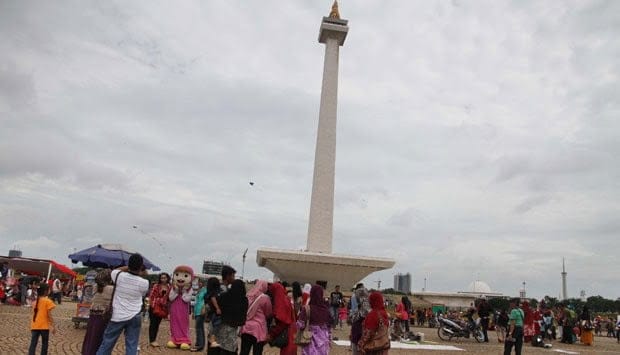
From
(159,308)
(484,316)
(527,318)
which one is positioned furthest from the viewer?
(484,316)

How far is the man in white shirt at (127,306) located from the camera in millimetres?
6262

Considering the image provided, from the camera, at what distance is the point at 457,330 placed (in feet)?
58.0

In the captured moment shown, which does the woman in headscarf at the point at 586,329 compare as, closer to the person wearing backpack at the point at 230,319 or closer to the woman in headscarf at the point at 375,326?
the woman in headscarf at the point at 375,326

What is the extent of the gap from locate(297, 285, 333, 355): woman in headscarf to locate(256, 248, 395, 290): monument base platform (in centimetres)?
1788

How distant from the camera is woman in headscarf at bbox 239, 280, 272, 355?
632 cm

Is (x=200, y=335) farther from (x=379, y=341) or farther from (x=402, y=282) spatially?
(x=402, y=282)

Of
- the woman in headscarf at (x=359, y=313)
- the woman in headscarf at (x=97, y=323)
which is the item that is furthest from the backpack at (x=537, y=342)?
the woman in headscarf at (x=97, y=323)

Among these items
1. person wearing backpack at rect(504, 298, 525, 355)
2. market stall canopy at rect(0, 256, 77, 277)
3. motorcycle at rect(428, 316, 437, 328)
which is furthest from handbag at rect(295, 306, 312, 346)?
market stall canopy at rect(0, 256, 77, 277)

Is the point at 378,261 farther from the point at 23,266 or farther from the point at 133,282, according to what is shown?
the point at 23,266

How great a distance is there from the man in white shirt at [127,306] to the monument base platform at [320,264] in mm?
19002

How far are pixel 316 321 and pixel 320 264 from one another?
60.2 ft

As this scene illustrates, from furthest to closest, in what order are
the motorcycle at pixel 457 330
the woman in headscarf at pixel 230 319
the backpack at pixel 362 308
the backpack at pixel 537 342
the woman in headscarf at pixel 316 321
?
the backpack at pixel 537 342 < the motorcycle at pixel 457 330 < the backpack at pixel 362 308 < the woman in headscarf at pixel 316 321 < the woman in headscarf at pixel 230 319

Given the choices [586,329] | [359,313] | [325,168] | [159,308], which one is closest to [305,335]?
[359,313]

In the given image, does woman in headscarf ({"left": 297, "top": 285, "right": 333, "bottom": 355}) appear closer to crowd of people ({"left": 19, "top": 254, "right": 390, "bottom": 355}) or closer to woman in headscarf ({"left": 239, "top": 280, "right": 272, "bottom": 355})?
crowd of people ({"left": 19, "top": 254, "right": 390, "bottom": 355})
